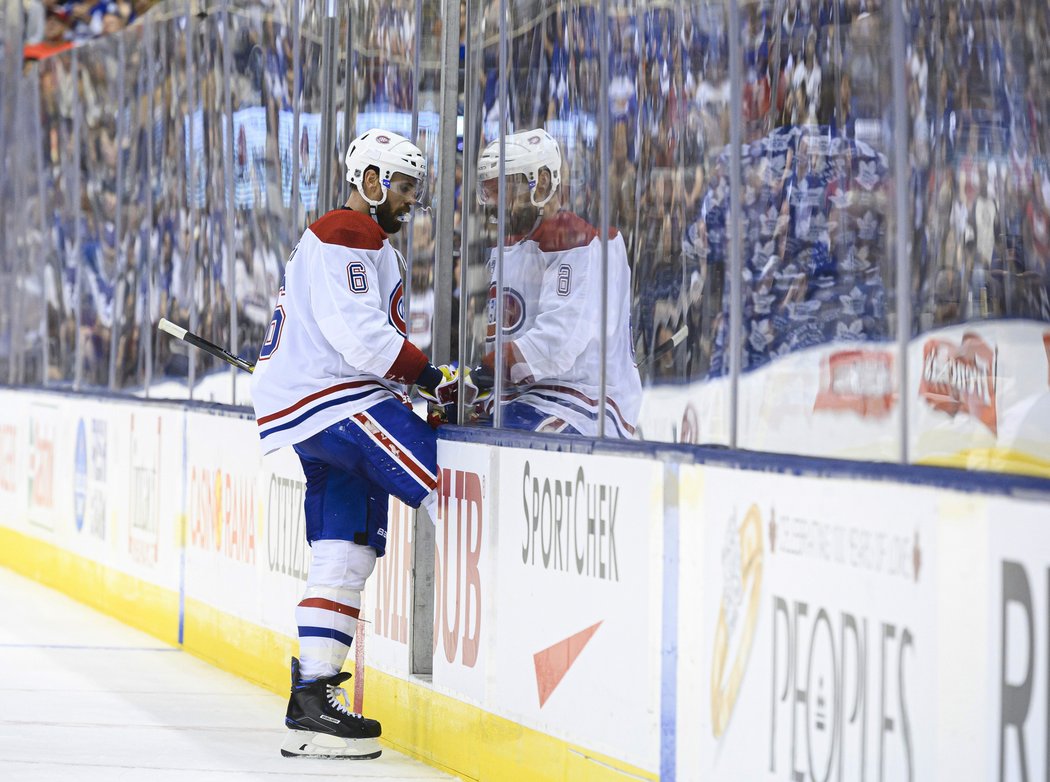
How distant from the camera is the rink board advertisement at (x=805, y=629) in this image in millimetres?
3078

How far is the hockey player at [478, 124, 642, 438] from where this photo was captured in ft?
14.8

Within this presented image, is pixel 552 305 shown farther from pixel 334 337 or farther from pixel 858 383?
pixel 858 383

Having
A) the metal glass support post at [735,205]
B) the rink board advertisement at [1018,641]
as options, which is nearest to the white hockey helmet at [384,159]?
the metal glass support post at [735,205]

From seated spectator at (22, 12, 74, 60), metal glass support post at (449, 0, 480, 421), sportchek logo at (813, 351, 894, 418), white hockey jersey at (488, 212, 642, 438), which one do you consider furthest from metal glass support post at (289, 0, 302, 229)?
seated spectator at (22, 12, 74, 60)

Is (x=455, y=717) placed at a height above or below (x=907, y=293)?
below

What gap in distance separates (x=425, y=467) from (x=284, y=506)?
1.33m

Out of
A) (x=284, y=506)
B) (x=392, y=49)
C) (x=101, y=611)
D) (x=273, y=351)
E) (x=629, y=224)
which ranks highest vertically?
(x=392, y=49)

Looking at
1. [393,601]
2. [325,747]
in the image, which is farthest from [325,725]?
[393,601]

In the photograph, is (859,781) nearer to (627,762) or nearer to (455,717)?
(627,762)

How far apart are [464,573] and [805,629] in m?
1.69

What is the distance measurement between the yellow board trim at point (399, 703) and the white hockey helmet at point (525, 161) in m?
1.41

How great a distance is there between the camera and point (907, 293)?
11.7 feet

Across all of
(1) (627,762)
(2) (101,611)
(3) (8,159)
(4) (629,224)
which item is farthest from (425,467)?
(3) (8,159)

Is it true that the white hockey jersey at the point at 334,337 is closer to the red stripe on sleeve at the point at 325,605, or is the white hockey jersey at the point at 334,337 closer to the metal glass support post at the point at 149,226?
the red stripe on sleeve at the point at 325,605
